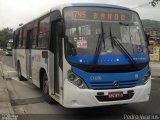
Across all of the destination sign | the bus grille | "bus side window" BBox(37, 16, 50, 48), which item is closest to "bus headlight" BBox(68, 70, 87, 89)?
the bus grille

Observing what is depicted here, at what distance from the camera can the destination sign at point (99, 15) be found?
842 cm

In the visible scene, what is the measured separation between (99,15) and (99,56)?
108 cm

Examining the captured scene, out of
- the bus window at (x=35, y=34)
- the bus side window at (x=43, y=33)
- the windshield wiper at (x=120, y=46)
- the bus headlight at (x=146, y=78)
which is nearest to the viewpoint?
the windshield wiper at (x=120, y=46)

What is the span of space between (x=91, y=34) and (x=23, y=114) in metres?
2.79

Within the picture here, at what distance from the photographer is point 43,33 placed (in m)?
10.8

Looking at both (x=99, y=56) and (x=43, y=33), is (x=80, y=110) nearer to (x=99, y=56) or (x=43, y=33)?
(x=99, y=56)

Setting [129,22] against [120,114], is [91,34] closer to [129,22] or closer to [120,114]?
[129,22]

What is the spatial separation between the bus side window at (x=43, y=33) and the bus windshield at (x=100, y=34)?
1886 mm

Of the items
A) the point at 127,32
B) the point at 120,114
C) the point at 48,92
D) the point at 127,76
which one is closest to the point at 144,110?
the point at 120,114

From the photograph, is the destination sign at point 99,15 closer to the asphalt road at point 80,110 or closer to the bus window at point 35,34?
the asphalt road at point 80,110

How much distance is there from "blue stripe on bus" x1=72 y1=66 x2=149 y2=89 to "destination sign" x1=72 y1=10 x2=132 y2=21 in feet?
4.32

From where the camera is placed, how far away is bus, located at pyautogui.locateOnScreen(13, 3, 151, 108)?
799 centimetres

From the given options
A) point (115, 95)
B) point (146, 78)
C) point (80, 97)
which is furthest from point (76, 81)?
point (146, 78)

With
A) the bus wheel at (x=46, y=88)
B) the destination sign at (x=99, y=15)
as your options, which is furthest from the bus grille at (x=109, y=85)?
the bus wheel at (x=46, y=88)
